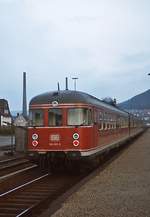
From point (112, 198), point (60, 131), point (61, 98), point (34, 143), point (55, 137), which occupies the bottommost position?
point (112, 198)

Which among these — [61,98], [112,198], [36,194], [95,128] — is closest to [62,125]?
[61,98]

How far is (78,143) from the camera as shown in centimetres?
1725

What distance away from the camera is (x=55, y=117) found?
17.9m

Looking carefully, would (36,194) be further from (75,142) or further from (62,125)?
(62,125)

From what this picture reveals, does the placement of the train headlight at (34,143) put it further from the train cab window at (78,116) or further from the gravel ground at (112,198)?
the gravel ground at (112,198)

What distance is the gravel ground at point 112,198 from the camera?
952cm

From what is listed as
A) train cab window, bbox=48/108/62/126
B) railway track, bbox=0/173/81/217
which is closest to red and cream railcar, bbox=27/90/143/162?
train cab window, bbox=48/108/62/126

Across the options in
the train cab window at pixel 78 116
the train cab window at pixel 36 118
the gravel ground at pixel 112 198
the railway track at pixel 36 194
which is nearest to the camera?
the gravel ground at pixel 112 198

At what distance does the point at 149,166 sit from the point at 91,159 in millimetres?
2455

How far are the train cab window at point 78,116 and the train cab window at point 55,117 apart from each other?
0.37 metres

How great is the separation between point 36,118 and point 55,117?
2.36ft

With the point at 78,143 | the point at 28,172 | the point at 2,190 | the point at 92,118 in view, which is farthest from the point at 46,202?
the point at 28,172

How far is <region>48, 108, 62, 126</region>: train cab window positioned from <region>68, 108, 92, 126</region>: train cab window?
37cm

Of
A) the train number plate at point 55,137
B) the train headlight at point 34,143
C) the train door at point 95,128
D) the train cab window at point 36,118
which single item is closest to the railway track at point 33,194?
the train headlight at point 34,143
